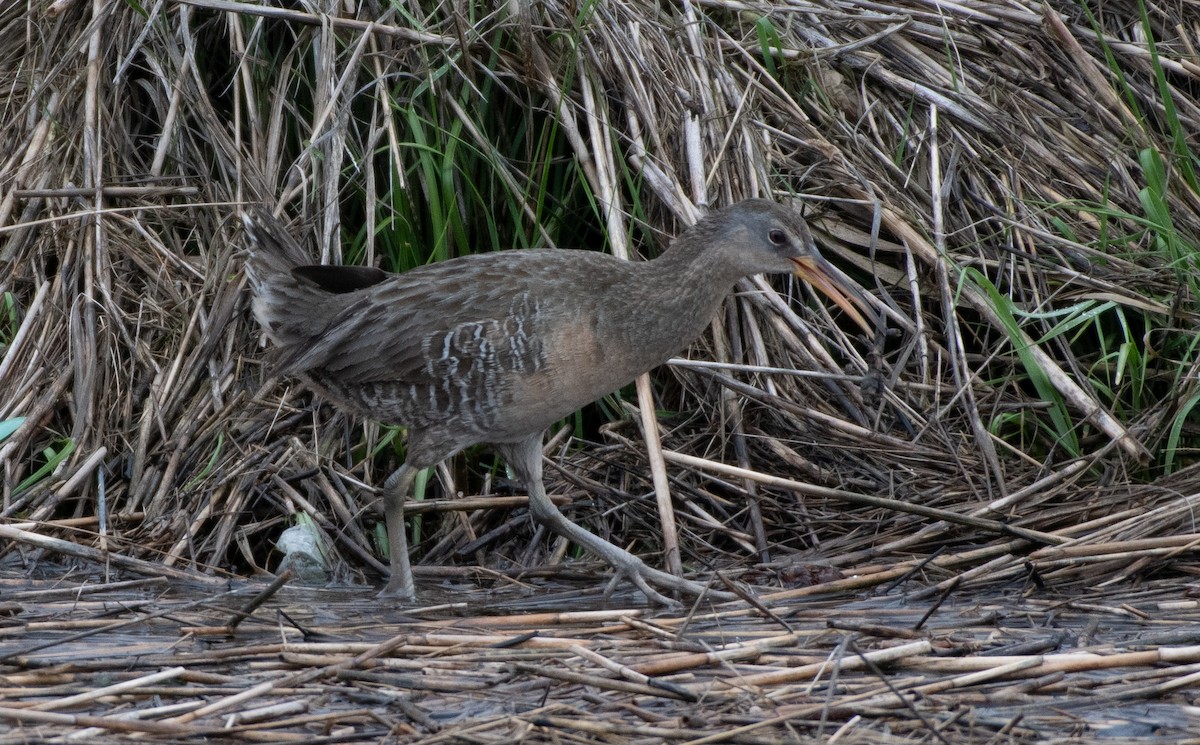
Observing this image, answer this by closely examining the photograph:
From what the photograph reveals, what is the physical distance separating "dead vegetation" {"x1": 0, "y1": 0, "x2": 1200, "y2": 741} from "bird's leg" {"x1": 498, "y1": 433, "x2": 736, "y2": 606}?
0.18 meters

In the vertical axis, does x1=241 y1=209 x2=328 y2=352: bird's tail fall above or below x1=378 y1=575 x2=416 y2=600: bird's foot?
above

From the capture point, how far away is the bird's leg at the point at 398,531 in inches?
189

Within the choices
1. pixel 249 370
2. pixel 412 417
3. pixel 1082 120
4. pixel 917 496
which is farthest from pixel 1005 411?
pixel 249 370

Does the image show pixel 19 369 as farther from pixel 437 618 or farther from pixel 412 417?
pixel 437 618

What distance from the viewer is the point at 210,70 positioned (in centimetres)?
632

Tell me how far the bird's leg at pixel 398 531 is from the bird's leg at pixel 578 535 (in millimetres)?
390

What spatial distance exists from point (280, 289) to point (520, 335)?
107 centimetres

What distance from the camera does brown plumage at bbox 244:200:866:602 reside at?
4734mm

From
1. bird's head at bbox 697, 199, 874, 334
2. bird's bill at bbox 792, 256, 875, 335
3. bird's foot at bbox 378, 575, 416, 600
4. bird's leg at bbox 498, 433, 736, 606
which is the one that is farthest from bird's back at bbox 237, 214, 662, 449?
bird's bill at bbox 792, 256, 875, 335

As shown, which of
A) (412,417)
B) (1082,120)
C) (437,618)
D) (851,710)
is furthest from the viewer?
(1082,120)

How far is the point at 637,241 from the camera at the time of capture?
594 centimetres

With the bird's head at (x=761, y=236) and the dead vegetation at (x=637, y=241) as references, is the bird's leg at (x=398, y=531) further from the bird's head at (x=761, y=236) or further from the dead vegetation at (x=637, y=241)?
the bird's head at (x=761, y=236)

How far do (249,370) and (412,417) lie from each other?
111cm

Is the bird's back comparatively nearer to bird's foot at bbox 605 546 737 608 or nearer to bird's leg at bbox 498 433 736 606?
bird's leg at bbox 498 433 736 606
